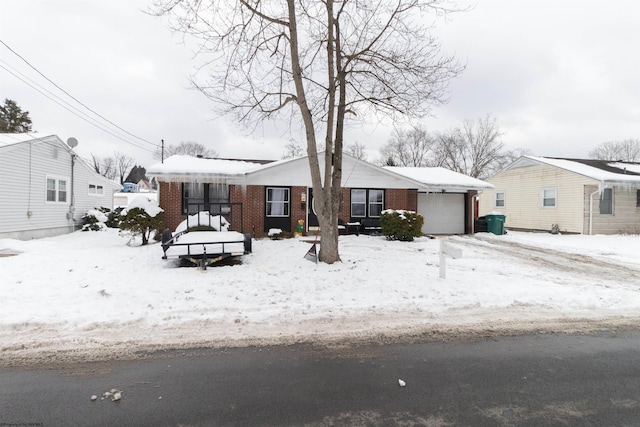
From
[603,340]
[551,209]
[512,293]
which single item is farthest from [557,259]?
[551,209]

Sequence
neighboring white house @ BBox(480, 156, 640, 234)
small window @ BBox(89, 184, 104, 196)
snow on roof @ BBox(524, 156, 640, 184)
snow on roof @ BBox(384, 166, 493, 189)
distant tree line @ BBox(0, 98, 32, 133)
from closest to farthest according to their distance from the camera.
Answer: snow on roof @ BBox(384, 166, 493, 189)
snow on roof @ BBox(524, 156, 640, 184)
neighboring white house @ BBox(480, 156, 640, 234)
small window @ BBox(89, 184, 104, 196)
distant tree line @ BBox(0, 98, 32, 133)

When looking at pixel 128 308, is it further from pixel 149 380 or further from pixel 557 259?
pixel 557 259

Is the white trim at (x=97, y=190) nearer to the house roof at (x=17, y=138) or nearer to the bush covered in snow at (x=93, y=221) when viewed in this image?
the bush covered in snow at (x=93, y=221)

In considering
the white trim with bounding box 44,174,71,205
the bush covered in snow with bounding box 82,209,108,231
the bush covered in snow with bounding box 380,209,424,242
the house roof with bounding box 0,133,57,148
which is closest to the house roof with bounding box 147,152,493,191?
the bush covered in snow with bounding box 380,209,424,242

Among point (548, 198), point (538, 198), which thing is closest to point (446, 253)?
point (548, 198)

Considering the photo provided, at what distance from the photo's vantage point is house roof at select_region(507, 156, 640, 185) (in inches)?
663

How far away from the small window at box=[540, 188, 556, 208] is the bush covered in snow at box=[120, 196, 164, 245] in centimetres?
1963

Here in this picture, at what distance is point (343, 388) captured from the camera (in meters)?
3.04

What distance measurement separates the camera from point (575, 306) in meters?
5.58

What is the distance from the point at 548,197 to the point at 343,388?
2047 cm

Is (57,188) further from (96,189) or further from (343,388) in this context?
(343,388)

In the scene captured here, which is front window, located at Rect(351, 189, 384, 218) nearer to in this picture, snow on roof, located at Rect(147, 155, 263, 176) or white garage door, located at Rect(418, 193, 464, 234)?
white garage door, located at Rect(418, 193, 464, 234)

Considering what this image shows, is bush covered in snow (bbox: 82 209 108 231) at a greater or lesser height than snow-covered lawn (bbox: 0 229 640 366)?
greater

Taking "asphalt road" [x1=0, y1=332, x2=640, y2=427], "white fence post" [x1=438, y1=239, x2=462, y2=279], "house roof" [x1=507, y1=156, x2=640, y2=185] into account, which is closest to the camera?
"asphalt road" [x1=0, y1=332, x2=640, y2=427]
